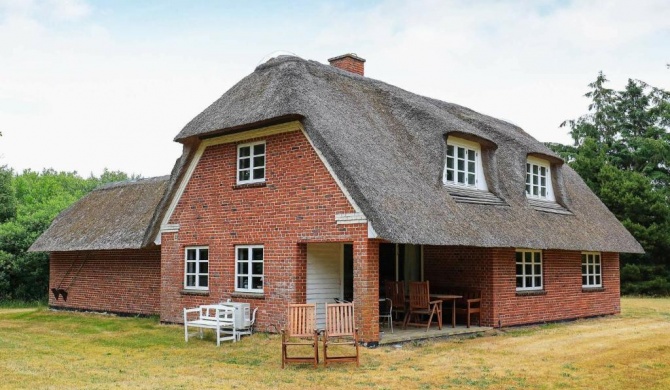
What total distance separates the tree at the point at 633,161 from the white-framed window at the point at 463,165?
18598mm

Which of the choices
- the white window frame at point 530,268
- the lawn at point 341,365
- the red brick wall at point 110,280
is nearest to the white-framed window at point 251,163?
the lawn at point 341,365

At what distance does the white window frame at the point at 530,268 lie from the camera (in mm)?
18172

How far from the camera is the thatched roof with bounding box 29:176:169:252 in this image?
2092cm

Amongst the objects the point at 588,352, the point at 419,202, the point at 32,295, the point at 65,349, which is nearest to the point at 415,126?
the point at 419,202

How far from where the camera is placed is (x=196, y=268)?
17328mm

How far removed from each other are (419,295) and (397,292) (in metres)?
0.65

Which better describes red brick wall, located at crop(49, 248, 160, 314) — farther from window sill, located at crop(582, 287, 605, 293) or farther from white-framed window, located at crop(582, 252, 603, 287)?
white-framed window, located at crop(582, 252, 603, 287)

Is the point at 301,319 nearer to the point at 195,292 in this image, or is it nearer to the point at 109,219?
the point at 195,292

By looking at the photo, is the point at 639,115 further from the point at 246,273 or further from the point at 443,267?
the point at 246,273

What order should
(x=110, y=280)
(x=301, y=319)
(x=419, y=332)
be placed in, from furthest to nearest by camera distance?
(x=110, y=280) < (x=419, y=332) < (x=301, y=319)

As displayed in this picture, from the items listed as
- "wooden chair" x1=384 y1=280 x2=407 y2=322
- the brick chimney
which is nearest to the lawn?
"wooden chair" x1=384 y1=280 x2=407 y2=322

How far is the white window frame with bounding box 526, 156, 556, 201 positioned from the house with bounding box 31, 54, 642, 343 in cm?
6

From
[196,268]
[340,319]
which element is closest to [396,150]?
[340,319]

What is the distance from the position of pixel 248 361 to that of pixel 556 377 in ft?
17.2
